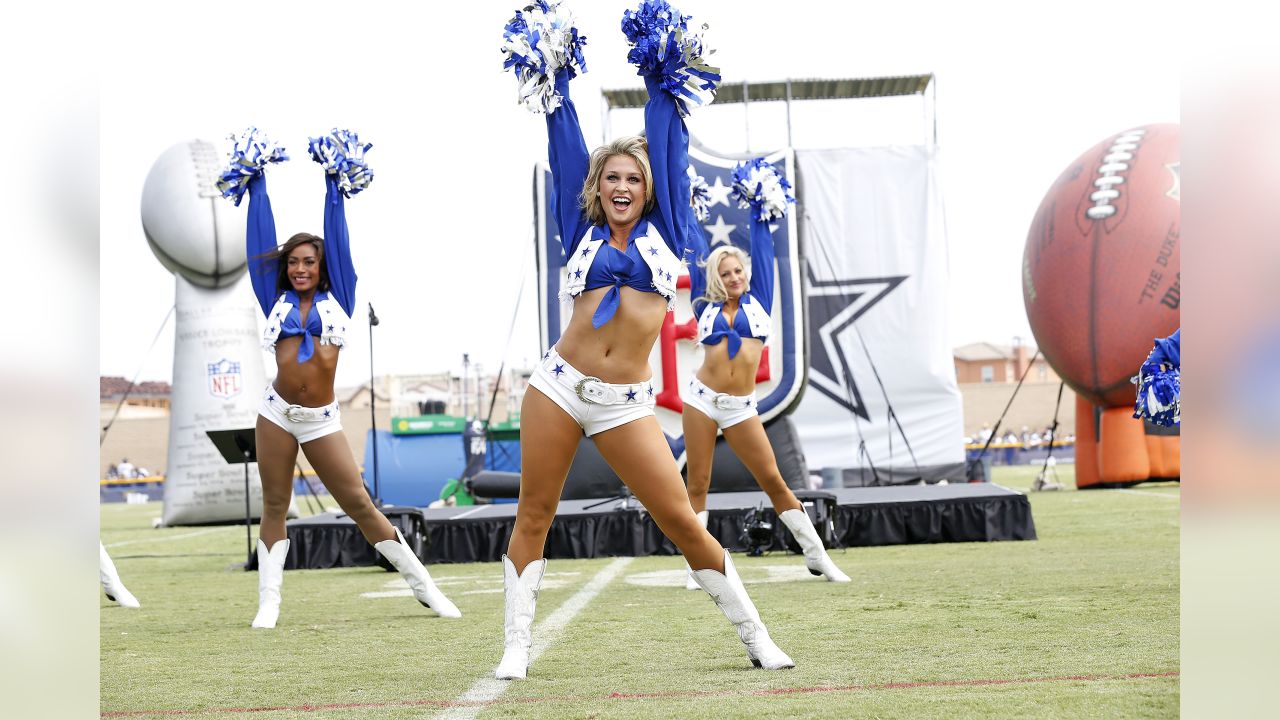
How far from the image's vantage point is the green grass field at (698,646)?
3875 millimetres

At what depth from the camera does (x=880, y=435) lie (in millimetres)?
24125

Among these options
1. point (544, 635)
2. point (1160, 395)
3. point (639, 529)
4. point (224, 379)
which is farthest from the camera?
point (224, 379)

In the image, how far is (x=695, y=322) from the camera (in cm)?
1373

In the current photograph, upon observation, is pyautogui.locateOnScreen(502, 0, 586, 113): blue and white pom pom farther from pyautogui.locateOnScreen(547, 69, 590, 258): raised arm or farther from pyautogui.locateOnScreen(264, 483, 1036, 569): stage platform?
pyautogui.locateOnScreen(264, 483, 1036, 569): stage platform

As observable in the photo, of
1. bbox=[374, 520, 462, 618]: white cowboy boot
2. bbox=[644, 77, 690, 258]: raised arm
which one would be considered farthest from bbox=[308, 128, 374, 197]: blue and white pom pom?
bbox=[644, 77, 690, 258]: raised arm

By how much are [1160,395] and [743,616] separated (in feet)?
6.08

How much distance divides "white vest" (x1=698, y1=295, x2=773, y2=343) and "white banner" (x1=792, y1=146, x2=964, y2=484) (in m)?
15.6

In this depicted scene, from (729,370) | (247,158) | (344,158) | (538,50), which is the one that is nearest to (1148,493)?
(729,370)

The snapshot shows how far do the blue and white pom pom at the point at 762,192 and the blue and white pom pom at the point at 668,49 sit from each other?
384cm

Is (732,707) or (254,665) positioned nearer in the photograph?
(732,707)

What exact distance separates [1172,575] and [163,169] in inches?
625

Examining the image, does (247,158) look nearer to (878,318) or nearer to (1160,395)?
(1160,395)

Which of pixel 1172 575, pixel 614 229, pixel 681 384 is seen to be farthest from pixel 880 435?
pixel 614 229
